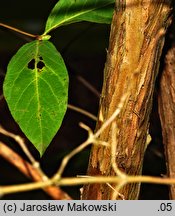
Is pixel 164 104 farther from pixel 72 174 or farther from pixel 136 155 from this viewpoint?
pixel 72 174

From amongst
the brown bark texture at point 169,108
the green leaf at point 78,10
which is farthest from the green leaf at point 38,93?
the brown bark texture at point 169,108

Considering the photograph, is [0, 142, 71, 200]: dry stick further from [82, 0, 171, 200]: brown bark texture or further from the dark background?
the dark background

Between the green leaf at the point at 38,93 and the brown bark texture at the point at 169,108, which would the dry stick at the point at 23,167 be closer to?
the green leaf at the point at 38,93

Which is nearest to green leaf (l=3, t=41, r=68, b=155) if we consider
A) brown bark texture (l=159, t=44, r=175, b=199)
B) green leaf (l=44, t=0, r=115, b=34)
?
green leaf (l=44, t=0, r=115, b=34)

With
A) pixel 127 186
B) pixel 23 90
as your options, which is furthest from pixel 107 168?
pixel 23 90

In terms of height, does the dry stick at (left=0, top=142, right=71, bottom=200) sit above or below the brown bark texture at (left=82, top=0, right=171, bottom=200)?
below
